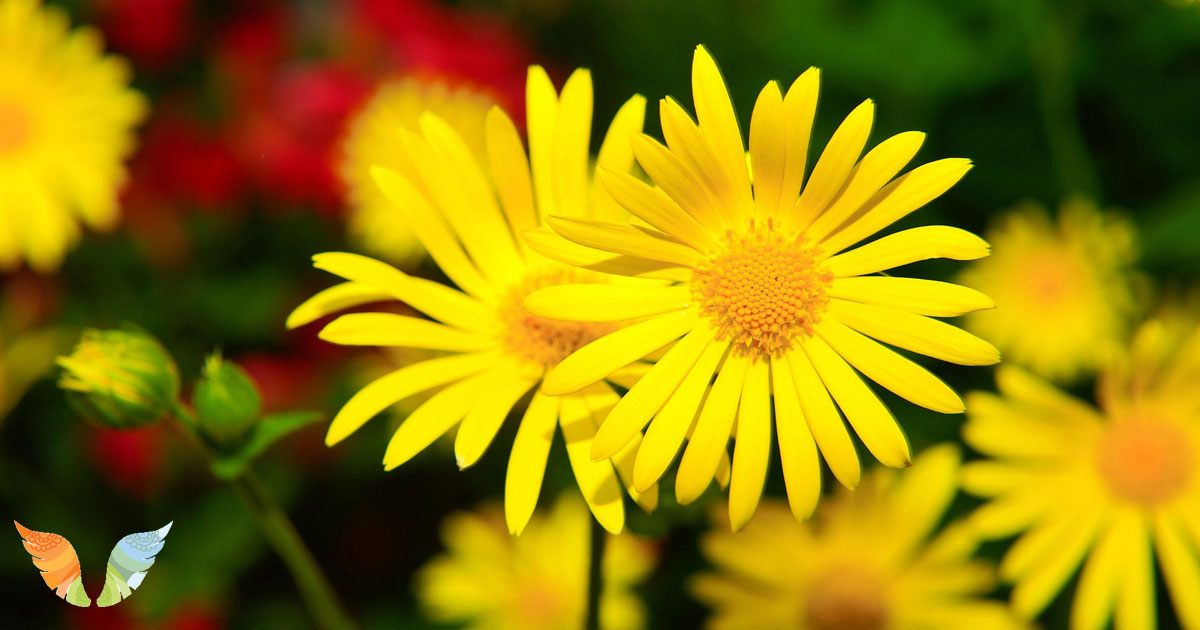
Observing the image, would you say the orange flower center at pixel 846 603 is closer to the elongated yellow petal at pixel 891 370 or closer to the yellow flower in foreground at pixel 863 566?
the yellow flower in foreground at pixel 863 566

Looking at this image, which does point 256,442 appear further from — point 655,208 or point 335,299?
point 655,208

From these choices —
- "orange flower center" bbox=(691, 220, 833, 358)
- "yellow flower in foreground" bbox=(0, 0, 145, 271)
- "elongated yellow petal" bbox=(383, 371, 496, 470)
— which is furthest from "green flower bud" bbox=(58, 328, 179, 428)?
"yellow flower in foreground" bbox=(0, 0, 145, 271)

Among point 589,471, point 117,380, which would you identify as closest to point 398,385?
point 589,471

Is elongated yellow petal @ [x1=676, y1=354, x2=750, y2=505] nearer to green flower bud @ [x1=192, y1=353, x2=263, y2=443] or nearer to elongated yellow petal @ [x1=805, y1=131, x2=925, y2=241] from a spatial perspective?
elongated yellow petal @ [x1=805, y1=131, x2=925, y2=241]

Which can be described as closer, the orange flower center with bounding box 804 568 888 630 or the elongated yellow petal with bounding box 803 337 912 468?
the elongated yellow petal with bounding box 803 337 912 468

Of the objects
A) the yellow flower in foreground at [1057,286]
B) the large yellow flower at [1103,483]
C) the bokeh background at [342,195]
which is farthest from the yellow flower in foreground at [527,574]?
the yellow flower in foreground at [1057,286]
